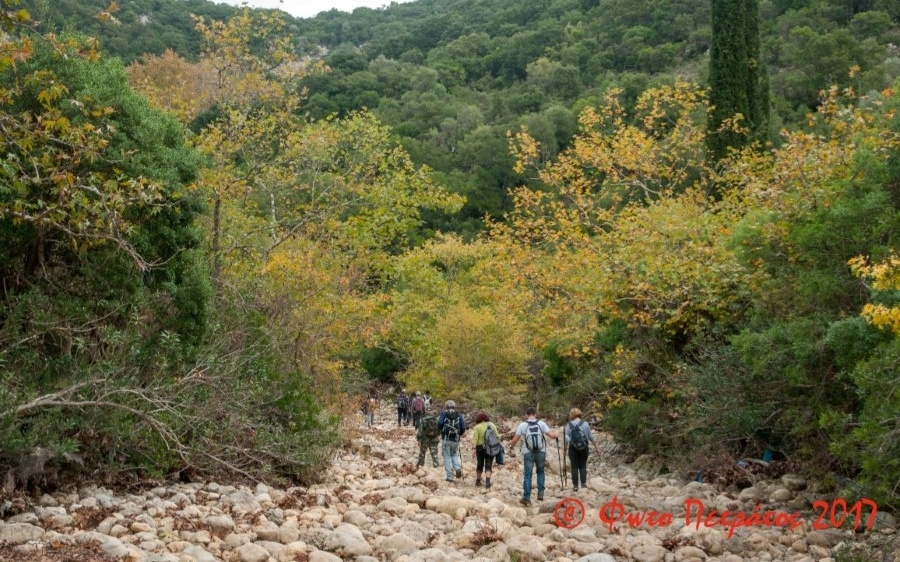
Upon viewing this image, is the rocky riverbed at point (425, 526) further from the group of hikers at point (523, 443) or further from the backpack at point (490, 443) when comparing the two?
the backpack at point (490, 443)

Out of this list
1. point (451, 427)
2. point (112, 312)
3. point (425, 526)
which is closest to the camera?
point (112, 312)

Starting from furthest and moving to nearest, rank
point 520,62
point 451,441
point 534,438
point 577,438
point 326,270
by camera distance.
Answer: point 520,62 → point 326,270 → point 451,441 → point 577,438 → point 534,438

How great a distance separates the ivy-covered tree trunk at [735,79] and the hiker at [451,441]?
49.0 feet

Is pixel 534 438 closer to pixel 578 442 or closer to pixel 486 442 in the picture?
pixel 578 442

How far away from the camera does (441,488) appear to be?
47.1ft

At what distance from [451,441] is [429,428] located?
206 centimetres

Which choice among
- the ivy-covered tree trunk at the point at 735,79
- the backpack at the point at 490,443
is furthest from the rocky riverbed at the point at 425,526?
the ivy-covered tree trunk at the point at 735,79

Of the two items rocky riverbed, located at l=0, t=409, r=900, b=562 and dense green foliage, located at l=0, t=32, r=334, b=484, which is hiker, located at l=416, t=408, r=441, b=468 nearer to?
rocky riverbed, located at l=0, t=409, r=900, b=562

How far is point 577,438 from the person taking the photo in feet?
46.4

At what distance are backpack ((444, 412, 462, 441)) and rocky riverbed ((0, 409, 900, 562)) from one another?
2.01 metres

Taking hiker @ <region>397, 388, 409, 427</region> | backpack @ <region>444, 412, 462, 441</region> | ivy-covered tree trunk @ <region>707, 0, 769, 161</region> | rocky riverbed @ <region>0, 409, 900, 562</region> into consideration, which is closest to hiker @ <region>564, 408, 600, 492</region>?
rocky riverbed @ <region>0, 409, 900, 562</region>

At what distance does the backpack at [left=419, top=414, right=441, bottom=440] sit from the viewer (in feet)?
57.1

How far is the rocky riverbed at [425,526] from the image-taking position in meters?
7.55

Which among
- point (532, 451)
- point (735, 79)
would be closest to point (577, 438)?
point (532, 451)
